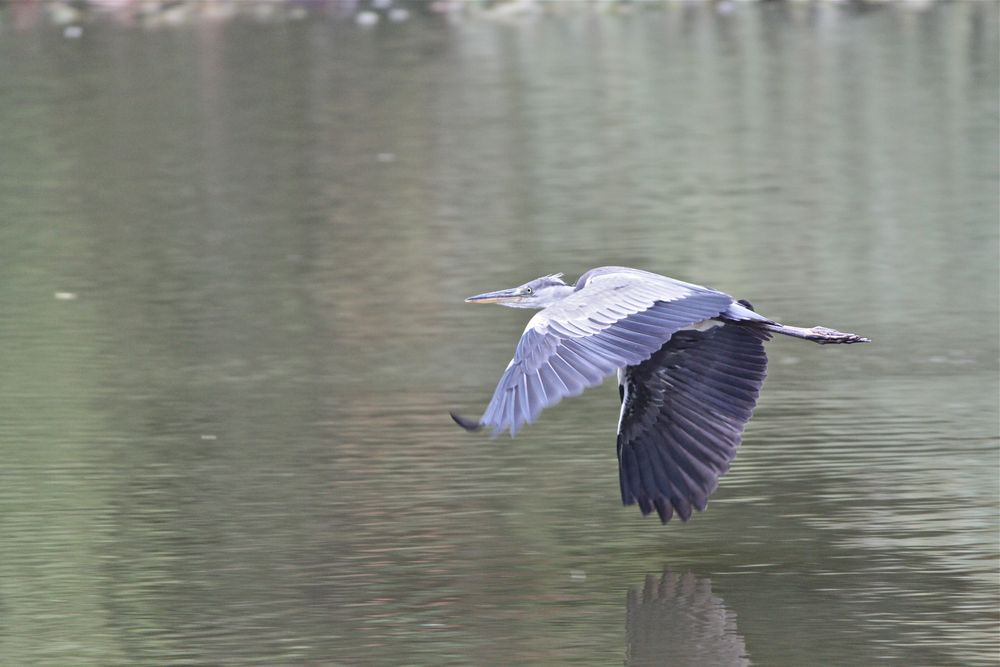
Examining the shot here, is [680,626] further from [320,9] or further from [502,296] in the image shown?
[320,9]

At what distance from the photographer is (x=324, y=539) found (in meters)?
6.70

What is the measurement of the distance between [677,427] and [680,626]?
2.76 feet

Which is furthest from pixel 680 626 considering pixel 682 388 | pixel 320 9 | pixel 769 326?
pixel 320 9

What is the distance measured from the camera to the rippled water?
5.96 meters

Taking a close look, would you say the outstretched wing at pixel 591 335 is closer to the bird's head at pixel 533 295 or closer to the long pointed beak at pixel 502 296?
the bird's head at pixel 533 295

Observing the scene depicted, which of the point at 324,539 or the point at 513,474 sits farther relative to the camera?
the point at 513,474

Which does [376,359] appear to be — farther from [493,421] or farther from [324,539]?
[493,421]

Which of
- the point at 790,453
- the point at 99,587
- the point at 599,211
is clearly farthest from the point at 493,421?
the point at 599,211

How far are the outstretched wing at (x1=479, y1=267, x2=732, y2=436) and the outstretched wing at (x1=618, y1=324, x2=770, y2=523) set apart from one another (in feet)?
0.89

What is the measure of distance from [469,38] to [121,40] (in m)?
4.59

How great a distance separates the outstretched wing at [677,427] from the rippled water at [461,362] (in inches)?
10.3

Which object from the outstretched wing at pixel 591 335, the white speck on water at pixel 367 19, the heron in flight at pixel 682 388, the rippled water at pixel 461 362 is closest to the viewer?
the outstretched wing at pixel 591 335

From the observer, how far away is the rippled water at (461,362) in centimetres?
Result: 596

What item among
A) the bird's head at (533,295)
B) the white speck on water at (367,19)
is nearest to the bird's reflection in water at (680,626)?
the bird's head at (533,295)
